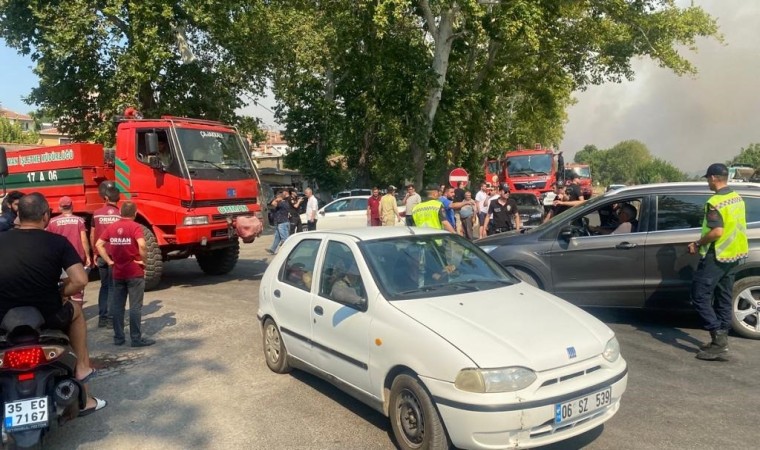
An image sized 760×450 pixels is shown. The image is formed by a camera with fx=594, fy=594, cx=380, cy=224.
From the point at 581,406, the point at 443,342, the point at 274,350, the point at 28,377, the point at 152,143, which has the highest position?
the point at 152,143

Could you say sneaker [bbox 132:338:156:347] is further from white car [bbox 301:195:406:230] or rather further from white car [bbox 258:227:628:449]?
white car [bbox 301:195:406:230]

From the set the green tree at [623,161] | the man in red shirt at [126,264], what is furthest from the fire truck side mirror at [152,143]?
the green tree at [623,161]

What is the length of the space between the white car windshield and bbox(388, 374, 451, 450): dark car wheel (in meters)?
0.69

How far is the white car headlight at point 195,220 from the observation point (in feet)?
32.1

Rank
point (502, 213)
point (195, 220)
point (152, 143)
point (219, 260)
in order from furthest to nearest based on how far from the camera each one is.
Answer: point (502, 213) < point (219, 260) < point (195, 220) < point (152, 143)

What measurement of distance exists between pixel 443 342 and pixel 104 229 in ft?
18.1

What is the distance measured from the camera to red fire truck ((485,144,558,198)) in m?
24.4

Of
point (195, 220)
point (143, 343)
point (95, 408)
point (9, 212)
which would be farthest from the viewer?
point (195, 220)

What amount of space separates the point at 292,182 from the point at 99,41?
31193 millimetres

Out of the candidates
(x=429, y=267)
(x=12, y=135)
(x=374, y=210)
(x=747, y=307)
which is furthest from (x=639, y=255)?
(x=12, y=135)

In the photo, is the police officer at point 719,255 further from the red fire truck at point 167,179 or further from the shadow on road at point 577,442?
the red fire truck at point 167,179

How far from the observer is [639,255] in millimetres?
6930

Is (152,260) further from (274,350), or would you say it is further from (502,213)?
(502,213)

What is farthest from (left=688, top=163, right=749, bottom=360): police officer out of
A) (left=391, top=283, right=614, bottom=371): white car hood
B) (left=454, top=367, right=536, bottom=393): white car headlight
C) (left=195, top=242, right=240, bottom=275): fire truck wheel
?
(left=195, top=242, right=240, bottom=275): fire truck wheel
